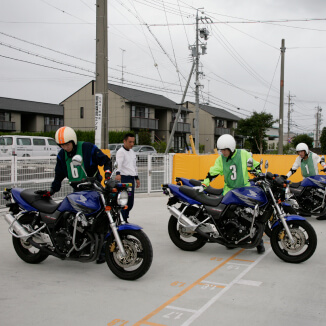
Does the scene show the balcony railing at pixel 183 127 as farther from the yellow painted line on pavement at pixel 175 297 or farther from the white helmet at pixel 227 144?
the yellow painted line on pavement at pixel 175 297

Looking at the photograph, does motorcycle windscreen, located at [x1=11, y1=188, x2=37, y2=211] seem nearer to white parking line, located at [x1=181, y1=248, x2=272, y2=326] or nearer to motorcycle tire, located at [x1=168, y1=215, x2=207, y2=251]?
motorcycle tire, located at [x1=168, y1=215, x2=207, y2=251]

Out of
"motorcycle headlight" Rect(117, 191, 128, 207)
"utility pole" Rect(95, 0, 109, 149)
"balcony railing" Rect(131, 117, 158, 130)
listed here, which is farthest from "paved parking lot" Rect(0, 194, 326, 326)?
"balcony railing" Rect(131, 117, 158, 130)

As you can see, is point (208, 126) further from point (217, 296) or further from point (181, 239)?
point (217, 296)

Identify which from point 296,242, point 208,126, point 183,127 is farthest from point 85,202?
point 208,126

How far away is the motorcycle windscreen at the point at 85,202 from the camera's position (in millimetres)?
4520

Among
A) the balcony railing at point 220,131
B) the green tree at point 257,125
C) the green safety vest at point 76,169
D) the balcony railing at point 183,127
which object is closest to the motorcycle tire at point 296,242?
the green safety vest at point 76,169

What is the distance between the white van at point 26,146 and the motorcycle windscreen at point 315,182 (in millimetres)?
17067

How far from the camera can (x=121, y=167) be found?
702 centimetres

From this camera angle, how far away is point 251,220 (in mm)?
5219

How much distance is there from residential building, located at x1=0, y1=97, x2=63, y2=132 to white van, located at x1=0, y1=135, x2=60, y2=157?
22226 mm

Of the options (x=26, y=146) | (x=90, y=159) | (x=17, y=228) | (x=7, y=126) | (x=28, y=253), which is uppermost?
(x=7, y=126)

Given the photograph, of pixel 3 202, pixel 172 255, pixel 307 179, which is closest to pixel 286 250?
pixel 172 255

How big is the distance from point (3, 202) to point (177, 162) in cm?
609

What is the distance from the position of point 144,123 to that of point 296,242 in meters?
40.2
